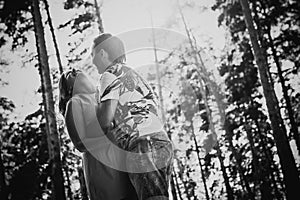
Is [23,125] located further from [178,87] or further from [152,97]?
[152,97]

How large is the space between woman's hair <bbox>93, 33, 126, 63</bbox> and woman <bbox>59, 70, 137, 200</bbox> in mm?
189

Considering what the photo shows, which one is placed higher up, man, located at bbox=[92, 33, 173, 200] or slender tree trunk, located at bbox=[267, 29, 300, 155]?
slender tree trunk, located at bbox=[267, 29, 300, 155]

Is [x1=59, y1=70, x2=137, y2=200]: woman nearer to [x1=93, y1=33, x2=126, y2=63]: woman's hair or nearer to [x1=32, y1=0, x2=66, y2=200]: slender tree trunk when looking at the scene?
[x1=93, y1=33, x2=126, y2=63]: woman's hair

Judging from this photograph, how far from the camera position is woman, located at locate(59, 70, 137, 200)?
1143 millimetres

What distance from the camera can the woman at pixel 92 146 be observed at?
1.14m

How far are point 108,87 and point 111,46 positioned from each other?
0.20 metres

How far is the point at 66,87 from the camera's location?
1264mm

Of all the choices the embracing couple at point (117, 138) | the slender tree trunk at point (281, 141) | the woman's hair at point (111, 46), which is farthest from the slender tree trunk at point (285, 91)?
the embracing couple at point (117, 138)

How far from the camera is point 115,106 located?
116 cm

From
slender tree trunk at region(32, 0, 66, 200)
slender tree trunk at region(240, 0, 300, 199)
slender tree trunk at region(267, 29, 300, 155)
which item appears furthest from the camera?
slender tree trunk at region(267, 29, 300, 155)

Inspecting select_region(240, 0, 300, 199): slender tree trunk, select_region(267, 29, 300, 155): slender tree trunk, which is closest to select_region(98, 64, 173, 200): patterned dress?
select_region(240, 0, 300, 199): slender tree trunk

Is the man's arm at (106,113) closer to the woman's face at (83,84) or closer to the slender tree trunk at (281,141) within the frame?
the woman's face at (83,84)

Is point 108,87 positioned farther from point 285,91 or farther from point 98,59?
point 285,91

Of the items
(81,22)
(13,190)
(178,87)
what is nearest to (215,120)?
(178,87)
